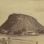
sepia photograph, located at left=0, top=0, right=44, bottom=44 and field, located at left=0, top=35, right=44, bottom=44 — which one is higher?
sepia photograph, located at left=0, top=0, right=44, bottom=44

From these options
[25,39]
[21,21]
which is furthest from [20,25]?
[25,39]

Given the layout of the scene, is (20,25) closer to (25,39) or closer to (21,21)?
(21,21)

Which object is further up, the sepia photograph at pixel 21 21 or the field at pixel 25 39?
the sepia photograph at pixel 21 21

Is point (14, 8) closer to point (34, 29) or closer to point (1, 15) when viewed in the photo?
point (1, 15)

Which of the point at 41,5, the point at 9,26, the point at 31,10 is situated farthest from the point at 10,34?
the point at 41,5

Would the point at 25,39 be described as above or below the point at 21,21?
below

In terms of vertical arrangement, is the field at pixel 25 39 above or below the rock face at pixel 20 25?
below
